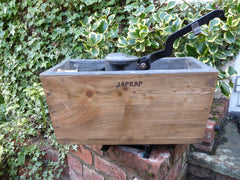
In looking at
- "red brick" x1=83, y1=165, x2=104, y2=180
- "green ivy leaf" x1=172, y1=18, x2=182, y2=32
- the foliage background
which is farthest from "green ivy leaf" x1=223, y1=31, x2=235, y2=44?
"red brick" x1=83, y1=165, x2=104, y2=180

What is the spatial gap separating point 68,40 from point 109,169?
1264 millimetres

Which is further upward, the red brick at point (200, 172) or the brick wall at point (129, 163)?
the brick wall at point (129, 163)

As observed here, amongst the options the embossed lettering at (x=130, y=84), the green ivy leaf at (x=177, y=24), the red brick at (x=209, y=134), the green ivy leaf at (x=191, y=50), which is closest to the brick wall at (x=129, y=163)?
the red brick at (x=209, y=134)

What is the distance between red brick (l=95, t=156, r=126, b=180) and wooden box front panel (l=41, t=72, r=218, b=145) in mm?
297

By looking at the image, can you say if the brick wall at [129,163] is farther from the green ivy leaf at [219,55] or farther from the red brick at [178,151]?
the green ivy leaf at [219,55]

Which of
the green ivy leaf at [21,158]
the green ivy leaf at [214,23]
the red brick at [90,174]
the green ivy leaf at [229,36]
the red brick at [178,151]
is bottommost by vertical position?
the green ivy leaf at [21,158]

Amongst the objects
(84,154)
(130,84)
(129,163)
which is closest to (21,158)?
(84,154)

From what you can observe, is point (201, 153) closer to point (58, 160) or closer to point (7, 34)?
point (58, 160)

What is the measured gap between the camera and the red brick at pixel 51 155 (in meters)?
1.36

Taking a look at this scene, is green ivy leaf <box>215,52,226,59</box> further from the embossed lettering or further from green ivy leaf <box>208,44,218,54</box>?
the embossed lettering

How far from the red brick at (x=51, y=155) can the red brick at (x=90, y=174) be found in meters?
0.44

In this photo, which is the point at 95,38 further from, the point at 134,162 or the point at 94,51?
the point at 134,162

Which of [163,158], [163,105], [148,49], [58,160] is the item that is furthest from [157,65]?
[58,160]

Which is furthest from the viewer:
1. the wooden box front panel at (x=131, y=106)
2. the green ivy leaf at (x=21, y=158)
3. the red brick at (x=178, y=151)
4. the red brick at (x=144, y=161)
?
the green ivy leaf at (x=21, y=158)
